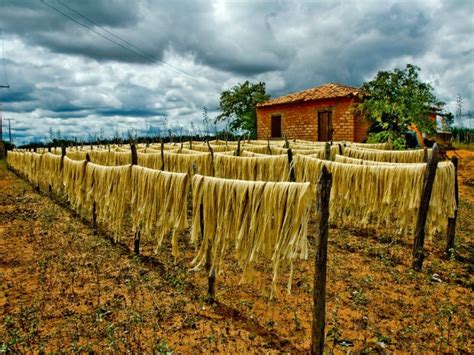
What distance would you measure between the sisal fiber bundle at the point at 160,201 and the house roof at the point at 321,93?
15.3m

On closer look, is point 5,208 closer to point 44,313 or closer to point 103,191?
point 103,191

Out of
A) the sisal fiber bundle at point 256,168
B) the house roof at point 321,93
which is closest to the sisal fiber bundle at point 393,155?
the sisal fiber bundle at point 256,168

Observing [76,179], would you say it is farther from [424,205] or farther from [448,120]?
[448,120]

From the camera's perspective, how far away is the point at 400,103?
1617 centimetres

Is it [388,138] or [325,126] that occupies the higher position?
[325,126]

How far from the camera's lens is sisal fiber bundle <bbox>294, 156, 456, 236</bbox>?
5.55 meters

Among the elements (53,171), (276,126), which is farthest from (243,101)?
(53,171)

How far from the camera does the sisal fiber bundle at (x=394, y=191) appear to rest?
5.55 meters

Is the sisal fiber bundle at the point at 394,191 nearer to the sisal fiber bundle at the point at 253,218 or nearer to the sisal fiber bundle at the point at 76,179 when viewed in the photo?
the sisal fiber bundle at the point at 253,218

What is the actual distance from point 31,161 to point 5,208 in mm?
5036

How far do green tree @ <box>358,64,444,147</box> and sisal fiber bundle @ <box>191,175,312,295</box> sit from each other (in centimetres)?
1392

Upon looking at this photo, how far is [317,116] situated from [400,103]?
499 cm

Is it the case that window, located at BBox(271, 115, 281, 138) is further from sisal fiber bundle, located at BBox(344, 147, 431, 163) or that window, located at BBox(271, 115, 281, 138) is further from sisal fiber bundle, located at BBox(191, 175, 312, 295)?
sisal fiber bundle, located at BBox(191, 175, 312, 295)

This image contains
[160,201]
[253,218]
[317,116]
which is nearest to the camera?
[253,218]
